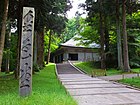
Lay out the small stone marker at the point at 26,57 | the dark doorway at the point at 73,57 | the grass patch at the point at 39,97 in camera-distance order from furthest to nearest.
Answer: the dark doorway at the point at 73,57 → the small stone marker at the point at 26,57 → the grass patch at the point at 39,97

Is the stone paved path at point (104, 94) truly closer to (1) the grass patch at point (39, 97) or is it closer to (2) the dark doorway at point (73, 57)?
(1) the grass patch at point (39, 97)

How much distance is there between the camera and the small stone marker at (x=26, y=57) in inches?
343

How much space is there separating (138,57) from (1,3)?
22486 millimetres

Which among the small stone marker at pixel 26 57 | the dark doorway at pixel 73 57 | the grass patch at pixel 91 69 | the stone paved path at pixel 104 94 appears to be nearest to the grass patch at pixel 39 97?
the small stone marker at pixel 26 57

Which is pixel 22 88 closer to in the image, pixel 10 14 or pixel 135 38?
pixel 10 14

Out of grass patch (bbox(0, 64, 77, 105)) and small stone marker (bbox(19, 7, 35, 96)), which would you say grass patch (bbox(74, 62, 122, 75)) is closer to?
grass patch (bbox(0, 64, 77, 105))

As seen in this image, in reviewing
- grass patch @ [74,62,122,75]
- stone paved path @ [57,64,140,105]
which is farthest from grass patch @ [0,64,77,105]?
grass patch @ [74,62,122,75]

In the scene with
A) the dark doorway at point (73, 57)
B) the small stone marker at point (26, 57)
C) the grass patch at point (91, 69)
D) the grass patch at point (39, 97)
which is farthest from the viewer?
the dark doorway at point (73, 57)

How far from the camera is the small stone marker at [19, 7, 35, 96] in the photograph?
28.6ft

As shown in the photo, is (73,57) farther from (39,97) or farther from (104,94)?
(39,97)

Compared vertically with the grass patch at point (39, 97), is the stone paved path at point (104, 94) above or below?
A: below

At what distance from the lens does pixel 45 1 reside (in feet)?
55.1

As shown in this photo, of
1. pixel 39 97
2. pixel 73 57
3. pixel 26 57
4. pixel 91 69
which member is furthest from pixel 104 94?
pixel 73 57

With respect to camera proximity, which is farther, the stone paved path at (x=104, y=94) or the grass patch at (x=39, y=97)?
the stone paved path at (x=104, y=94)
